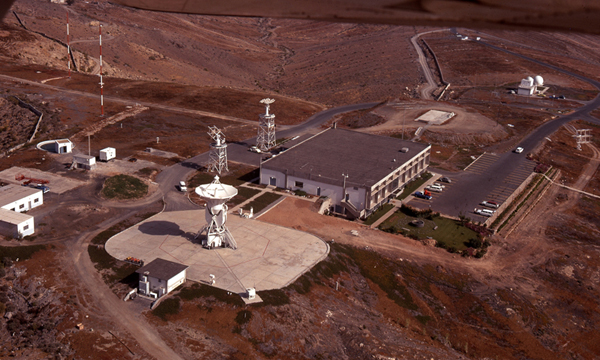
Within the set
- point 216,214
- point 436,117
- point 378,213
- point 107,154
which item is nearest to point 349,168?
point 378,213

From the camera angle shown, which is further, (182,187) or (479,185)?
(479,185)

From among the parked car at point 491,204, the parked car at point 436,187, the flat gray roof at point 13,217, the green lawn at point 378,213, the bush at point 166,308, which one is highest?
the flat gray roof at point 13,217

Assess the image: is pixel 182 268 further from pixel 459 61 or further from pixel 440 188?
pixel 459 61

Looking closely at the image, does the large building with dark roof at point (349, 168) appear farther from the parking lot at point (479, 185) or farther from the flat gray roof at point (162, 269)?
the flat gray roof at point (162, 269)

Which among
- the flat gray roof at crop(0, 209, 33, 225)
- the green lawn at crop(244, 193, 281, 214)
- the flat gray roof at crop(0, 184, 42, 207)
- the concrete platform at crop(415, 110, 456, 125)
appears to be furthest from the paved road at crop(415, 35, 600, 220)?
the flat gray roof at crop(0, 184, 42, 207)

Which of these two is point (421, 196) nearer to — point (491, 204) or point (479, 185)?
point (491, 204)

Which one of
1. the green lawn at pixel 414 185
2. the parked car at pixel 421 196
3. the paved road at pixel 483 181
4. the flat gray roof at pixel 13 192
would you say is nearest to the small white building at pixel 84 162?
the flat gray roof at pixel 13 192
